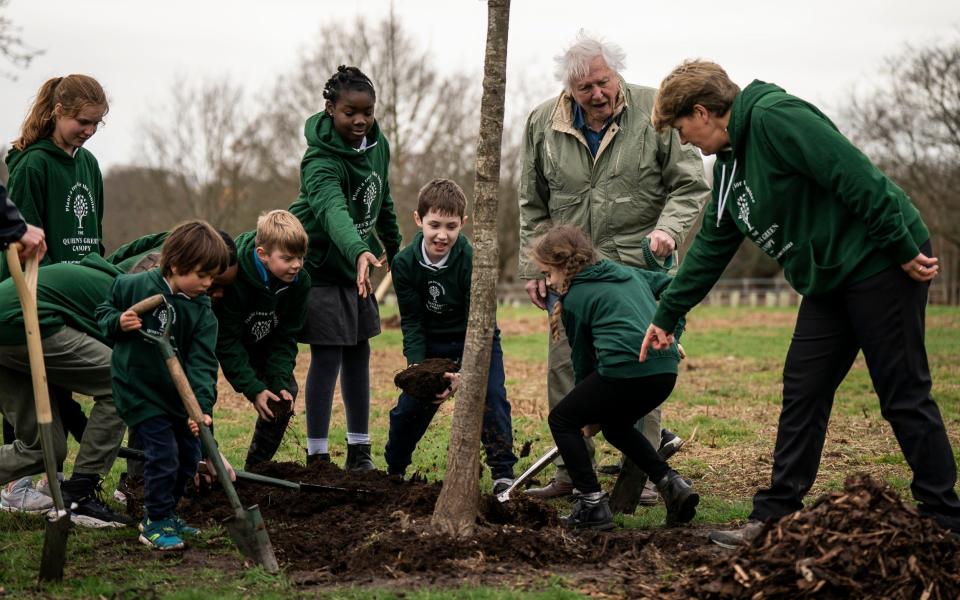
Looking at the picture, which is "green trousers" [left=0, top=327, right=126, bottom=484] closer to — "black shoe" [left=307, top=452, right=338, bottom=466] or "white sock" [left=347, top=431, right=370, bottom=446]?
"black shoe" [left=307, top=452, right=338, bottom=466]

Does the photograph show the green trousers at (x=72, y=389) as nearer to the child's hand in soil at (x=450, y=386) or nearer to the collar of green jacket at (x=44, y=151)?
the collar of green jacket at (x=44, y=151)

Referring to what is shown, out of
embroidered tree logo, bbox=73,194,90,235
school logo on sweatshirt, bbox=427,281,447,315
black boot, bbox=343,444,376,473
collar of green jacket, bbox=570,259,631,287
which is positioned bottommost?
black boot, bbox=343,444,376,473

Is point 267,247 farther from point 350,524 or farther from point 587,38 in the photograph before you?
point 587,38

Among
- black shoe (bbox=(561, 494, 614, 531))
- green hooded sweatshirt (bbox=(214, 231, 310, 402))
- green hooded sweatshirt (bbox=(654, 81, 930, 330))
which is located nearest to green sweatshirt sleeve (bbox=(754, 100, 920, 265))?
green hooded sweatshirt (bbox=(654, 81, 930, 330))

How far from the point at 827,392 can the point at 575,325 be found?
1217 millimetres

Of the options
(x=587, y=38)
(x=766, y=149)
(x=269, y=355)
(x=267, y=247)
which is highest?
(x=587, y=38)

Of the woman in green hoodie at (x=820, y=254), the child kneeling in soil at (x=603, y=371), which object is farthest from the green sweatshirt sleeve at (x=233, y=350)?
the woman in green hoodie at (x=820, y=254)

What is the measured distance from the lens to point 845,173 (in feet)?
12.8

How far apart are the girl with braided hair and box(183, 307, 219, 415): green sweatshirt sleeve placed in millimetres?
1000

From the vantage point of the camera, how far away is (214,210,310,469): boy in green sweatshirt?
541cm

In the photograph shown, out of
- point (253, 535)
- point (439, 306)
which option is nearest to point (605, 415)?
point (439, 306)

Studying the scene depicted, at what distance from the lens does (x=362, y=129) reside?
5906 mm

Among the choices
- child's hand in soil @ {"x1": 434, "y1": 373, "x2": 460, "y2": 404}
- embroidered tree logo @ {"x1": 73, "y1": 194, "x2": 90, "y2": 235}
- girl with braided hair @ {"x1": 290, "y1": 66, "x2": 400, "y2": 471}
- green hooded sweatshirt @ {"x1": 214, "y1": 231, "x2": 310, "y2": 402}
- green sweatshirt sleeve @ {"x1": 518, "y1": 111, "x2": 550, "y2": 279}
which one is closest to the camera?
child's hand in soil @ {"x1": 434, "y1": 373, "x2": 460, "y2": 404}

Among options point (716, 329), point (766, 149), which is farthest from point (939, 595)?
point (716, 329)
